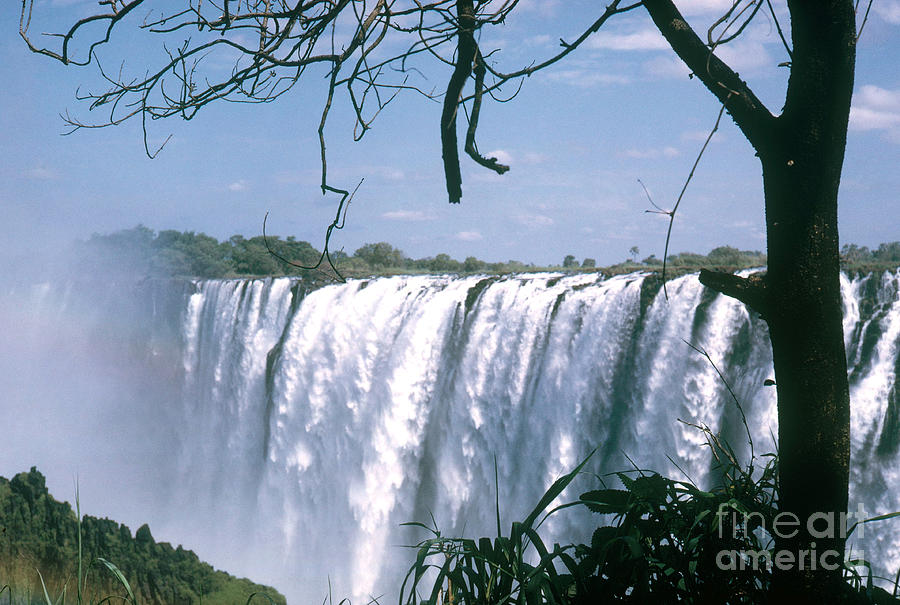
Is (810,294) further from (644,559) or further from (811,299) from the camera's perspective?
(644,559)

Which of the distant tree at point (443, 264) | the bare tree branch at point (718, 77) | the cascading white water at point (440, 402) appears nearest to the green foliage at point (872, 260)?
the cascading white water at point (440, 402)

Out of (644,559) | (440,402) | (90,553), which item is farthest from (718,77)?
(440,402)

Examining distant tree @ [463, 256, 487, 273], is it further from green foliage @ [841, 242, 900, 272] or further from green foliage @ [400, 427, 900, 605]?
green foliage @ [400, 427, 900, 605]

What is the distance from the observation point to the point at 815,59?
1.66 m

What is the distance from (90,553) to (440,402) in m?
6.61

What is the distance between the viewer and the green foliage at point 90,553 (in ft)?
22.8

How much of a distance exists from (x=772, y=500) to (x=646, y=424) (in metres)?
8.51

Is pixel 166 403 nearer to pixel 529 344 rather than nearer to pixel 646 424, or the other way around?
pixel 529 344

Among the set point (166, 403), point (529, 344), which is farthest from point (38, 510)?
point (166, 403)

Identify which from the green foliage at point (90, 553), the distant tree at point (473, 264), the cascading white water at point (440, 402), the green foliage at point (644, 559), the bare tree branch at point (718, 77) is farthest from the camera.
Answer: the distant tree at point (473, 264)

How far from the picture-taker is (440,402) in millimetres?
12633

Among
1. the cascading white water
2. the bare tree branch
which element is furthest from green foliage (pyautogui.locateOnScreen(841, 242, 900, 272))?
the bare tree branch

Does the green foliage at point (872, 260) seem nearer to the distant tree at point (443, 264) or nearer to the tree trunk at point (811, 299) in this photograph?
the tree trunk at point (811, 299)

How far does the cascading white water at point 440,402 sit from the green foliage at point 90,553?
4.19 meters
